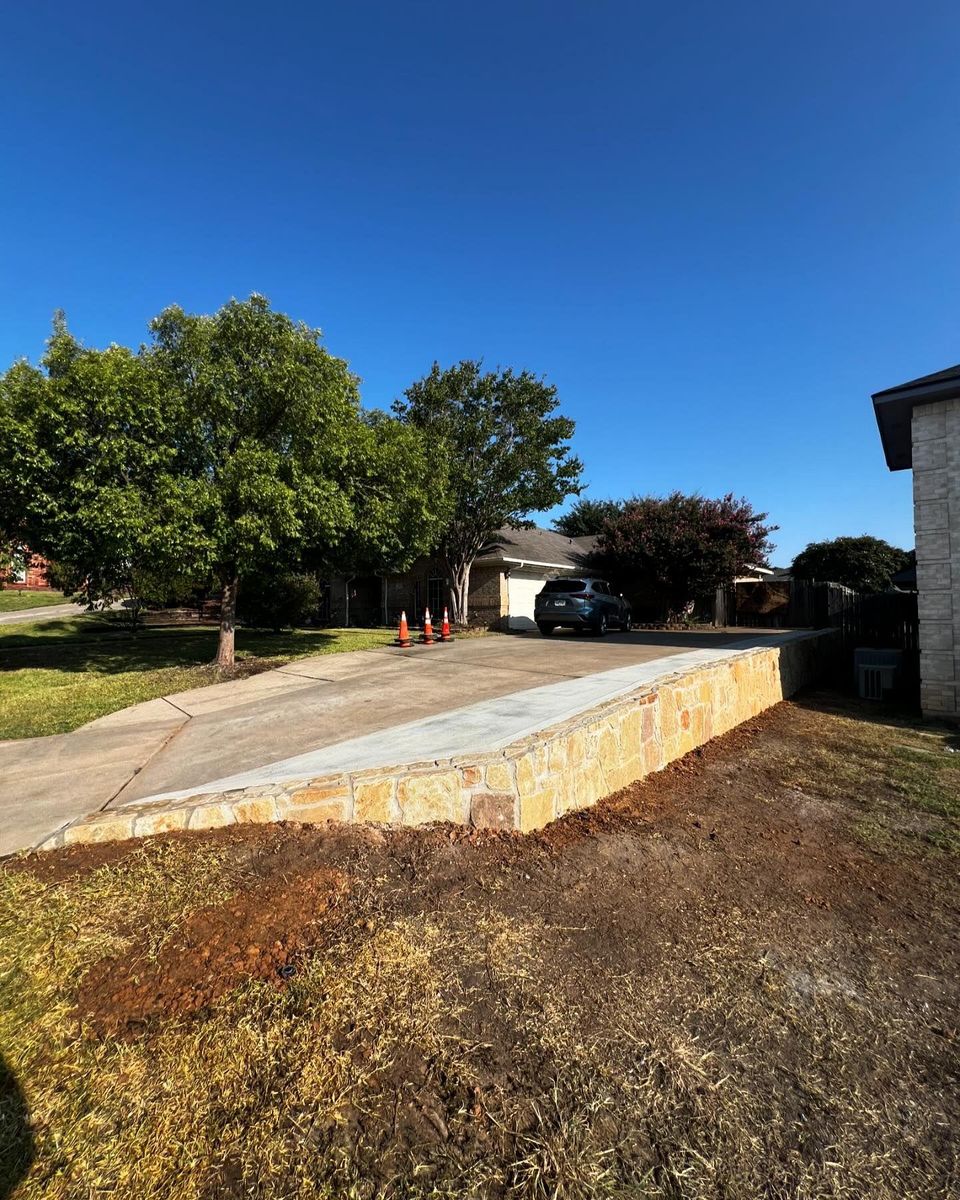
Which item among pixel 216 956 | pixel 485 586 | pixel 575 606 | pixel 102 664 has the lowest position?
pixel 216 956

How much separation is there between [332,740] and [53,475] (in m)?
6.99

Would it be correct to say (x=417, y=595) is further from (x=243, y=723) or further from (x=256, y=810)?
(x=256, y=810)

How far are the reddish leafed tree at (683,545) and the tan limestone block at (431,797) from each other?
1643 cm

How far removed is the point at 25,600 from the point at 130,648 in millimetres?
24699

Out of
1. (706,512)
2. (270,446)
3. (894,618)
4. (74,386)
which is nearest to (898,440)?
(894,618)

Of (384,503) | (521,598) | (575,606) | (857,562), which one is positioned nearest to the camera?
(384,503)

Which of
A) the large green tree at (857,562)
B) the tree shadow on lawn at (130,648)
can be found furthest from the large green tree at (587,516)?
the tree shadow on lawn at (130,648)

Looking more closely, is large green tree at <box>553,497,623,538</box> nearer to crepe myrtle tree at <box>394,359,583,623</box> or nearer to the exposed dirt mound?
crepe myrtle tree at <box>394,359,583,623</box>

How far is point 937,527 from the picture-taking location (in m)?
7.38

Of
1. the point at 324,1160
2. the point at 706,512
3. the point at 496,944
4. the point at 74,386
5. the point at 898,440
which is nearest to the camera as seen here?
the point at 324,1160

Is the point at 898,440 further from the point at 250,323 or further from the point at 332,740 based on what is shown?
the point at 250,323

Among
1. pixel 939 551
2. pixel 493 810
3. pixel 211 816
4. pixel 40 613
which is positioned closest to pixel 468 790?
pixel 493 810

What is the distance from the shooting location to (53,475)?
320 inches

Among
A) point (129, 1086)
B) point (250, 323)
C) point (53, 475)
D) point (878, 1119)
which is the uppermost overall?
point (250, 323)
